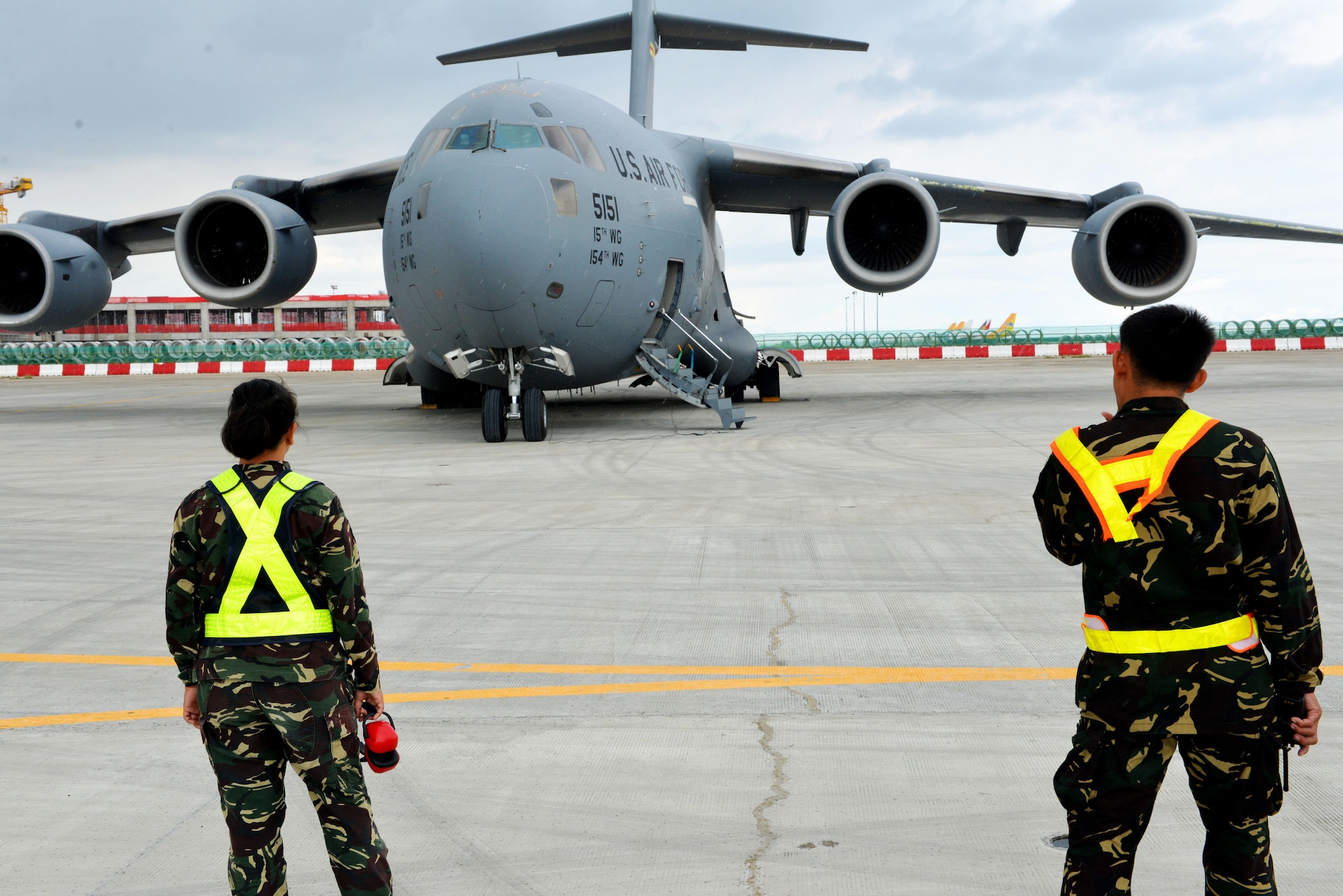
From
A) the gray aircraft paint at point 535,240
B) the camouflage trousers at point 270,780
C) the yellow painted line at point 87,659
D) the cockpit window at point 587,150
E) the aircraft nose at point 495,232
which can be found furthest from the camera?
the cockpit window at point 587,150

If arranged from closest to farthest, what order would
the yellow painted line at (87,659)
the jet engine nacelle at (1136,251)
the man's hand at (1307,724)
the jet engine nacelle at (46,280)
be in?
the man's hand at (1307,724), the yellow painted line at (87,659), the jet engine nacelle at (46,280), the jet engine nacelle at (1136,251)

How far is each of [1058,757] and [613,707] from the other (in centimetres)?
162

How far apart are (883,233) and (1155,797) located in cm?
1576

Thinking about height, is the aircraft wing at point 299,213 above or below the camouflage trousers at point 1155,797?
above

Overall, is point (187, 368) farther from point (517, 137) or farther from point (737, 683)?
point (737, 683)

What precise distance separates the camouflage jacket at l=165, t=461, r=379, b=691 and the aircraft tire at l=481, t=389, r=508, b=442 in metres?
11.5

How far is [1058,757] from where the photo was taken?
149 inches

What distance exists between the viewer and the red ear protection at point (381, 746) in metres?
2.69

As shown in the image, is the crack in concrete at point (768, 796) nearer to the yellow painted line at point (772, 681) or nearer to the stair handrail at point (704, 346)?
the yellow painted line at point (772, 681)

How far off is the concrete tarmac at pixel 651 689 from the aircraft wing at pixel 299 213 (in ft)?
25.1

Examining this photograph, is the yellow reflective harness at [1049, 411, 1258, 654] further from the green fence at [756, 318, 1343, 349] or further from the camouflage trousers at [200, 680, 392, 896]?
the green fence at [756, 318, 1343, 349]

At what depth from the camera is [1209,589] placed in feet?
8.33

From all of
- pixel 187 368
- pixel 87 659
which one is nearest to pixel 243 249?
pixel 87 659

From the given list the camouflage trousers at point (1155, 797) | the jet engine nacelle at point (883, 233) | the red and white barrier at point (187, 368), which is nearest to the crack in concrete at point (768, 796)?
the camouflage trousers at point (1155, 797)
